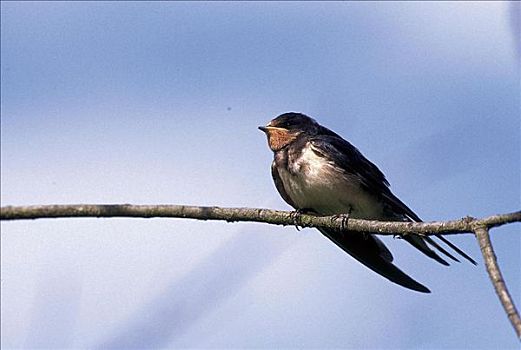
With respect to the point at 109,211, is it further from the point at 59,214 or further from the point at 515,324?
the point at 515,324

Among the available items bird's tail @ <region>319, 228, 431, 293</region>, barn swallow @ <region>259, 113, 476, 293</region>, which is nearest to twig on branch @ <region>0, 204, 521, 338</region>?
bird's tail @ <region>319, 228, 431, 293</region>

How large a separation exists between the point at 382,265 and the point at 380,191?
0.81 m

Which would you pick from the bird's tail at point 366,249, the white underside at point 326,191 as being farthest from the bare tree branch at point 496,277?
the white underside at point 326,191

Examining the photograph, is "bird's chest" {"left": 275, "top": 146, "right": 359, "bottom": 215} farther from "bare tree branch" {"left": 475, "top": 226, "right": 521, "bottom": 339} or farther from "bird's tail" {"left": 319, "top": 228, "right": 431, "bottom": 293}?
"bare tree branch" {"left": 475, "top": 226, "right": 521, "bottom": 339}

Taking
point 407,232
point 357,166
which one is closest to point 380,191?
point 357,166

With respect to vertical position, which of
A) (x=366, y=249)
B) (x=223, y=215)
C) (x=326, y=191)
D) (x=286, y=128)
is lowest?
(x=223, y=215)

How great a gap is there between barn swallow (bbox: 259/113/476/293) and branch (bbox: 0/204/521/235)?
6.18 ft

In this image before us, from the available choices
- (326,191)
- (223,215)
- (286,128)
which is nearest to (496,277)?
(223,215)

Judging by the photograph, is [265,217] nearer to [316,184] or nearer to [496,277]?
[496,277]

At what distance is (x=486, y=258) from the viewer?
10.8ft

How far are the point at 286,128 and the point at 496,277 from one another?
510cm

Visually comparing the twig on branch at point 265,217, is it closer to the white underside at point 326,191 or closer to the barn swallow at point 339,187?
the barn swallow at point 339,187

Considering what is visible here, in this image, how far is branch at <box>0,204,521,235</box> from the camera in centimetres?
340

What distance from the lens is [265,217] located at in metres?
4.62
